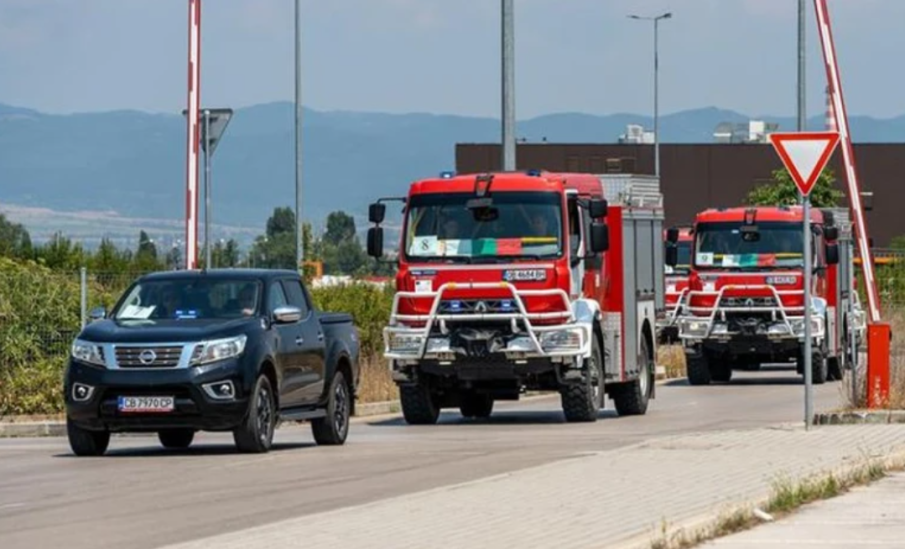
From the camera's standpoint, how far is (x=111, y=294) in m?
33.6

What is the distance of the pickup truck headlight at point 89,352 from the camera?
22.9 metres

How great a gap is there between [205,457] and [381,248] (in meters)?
7.94

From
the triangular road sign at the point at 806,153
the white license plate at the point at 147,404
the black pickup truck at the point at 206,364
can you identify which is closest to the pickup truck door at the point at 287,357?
the black pickup truck at the point at 206,364

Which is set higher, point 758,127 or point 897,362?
point 758,127

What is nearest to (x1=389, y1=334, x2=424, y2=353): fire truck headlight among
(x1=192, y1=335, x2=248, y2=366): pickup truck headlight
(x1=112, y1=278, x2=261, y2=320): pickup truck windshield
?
(x1=112, y1=278, x2=261, y2=320): pickup truck windshield

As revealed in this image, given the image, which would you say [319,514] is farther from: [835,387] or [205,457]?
[835,387]

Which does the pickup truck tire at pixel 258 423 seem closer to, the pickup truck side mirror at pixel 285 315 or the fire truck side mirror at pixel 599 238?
the pickup truck side mirror at pixel 285 315

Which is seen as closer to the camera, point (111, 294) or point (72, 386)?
point (72, 386)

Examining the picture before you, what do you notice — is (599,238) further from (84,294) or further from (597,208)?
(84,294)

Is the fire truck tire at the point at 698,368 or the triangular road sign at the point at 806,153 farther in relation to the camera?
the fire truck tire at the point at 698,368

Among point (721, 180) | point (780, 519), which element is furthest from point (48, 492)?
point (721, 180)

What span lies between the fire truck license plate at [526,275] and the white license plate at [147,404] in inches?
279

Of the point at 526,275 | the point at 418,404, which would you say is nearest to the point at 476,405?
the point at 418,404

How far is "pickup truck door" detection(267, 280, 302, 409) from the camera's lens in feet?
77.9
